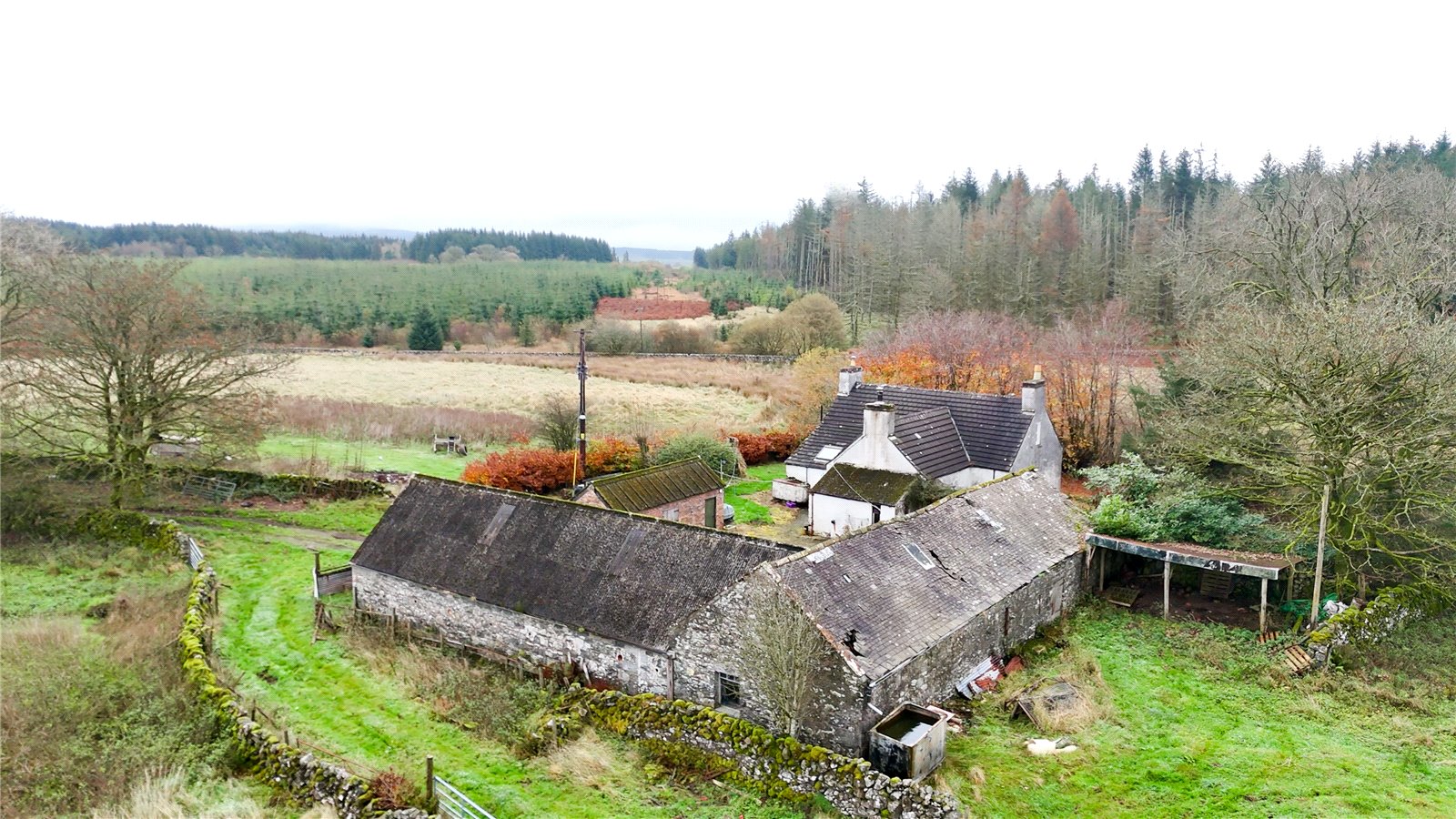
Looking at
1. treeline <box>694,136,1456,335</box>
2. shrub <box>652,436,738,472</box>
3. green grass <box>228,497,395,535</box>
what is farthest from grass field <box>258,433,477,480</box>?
treeline <box>694,136,1456,335</box>

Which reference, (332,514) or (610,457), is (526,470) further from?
(332,514)

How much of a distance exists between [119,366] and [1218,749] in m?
34.9

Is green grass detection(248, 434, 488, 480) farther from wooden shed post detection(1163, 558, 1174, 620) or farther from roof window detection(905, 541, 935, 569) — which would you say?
wooden shed post detection(1163, 558, 1174, 620)

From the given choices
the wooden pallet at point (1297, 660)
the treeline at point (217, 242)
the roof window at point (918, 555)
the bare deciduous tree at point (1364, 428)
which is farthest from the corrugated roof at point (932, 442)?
the treeline at point (217, 242)

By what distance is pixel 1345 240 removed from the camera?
35.2 metres

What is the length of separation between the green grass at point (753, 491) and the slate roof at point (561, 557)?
12.0 metres

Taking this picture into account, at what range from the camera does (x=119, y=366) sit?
30406 millimetres

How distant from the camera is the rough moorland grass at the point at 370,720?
14.2 meters

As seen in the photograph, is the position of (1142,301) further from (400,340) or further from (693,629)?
(400,340)

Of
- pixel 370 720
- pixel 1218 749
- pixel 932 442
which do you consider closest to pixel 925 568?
pixel 1218 749

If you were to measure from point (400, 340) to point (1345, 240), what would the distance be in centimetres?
7845

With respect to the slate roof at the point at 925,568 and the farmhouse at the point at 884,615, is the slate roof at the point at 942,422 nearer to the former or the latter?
the slate roof at the point at 925,568

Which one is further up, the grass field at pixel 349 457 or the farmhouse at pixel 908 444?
the farmhouse at pixel 908 444

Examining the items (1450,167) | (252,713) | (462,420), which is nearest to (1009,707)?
(252,713)
